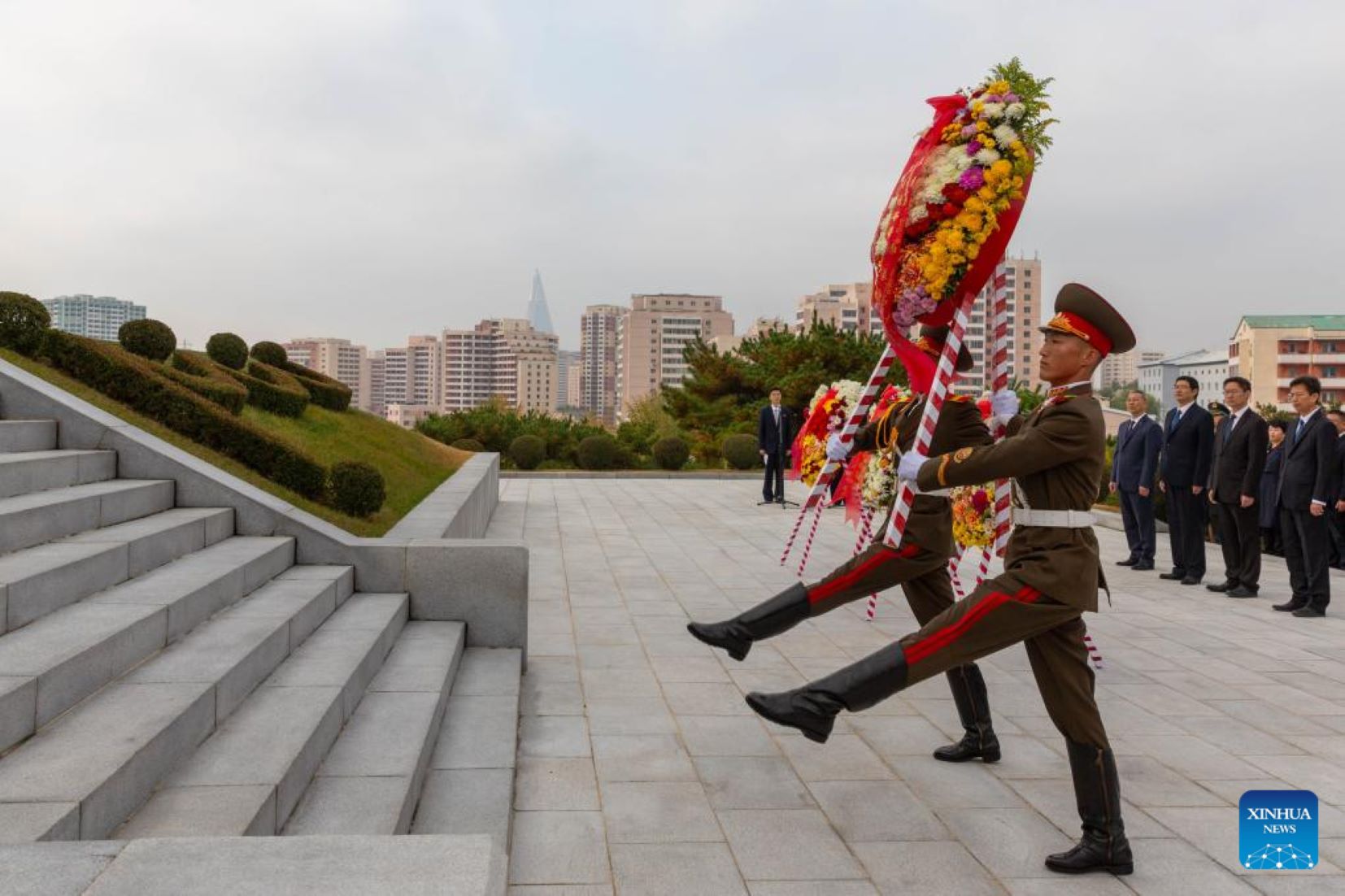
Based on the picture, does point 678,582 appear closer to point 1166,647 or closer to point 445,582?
point 445,582

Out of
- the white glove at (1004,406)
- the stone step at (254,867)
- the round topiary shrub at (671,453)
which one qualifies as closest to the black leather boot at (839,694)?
the stone step at (254,867)

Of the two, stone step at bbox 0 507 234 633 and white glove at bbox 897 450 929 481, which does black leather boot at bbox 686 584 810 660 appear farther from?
stone step at bbox 0 507 234 633

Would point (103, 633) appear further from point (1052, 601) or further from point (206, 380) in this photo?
point (206, 380)

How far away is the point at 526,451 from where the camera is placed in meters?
27.3

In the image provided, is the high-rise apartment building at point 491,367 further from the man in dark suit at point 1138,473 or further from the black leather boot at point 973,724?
the black leather boot at point 973,724

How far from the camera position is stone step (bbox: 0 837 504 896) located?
2.13m

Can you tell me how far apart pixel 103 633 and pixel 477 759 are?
166 cm

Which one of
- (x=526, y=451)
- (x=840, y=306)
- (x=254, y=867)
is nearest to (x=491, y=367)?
(x=840, y=306)

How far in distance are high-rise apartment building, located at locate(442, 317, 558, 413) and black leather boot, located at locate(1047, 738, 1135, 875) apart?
495 ft

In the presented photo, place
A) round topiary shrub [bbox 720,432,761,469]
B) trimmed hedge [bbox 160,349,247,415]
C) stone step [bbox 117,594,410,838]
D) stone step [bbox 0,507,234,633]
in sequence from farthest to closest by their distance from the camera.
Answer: round topiary shrub [bbox 720,432,761,469] → trimmed hedge [bbox 160,349,247,415] → stone step [bbox 0,507,234,633] → stone step [bbox 117,594,410,838]

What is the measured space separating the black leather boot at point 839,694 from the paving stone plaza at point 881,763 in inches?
20.9

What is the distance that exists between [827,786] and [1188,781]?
171cm

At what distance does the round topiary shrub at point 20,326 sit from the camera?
825 cm

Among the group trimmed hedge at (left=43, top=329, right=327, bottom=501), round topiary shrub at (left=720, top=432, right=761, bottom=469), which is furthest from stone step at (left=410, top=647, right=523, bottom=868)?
round topiary shrub at (left=720, top=432, right=761, bottom=469)
